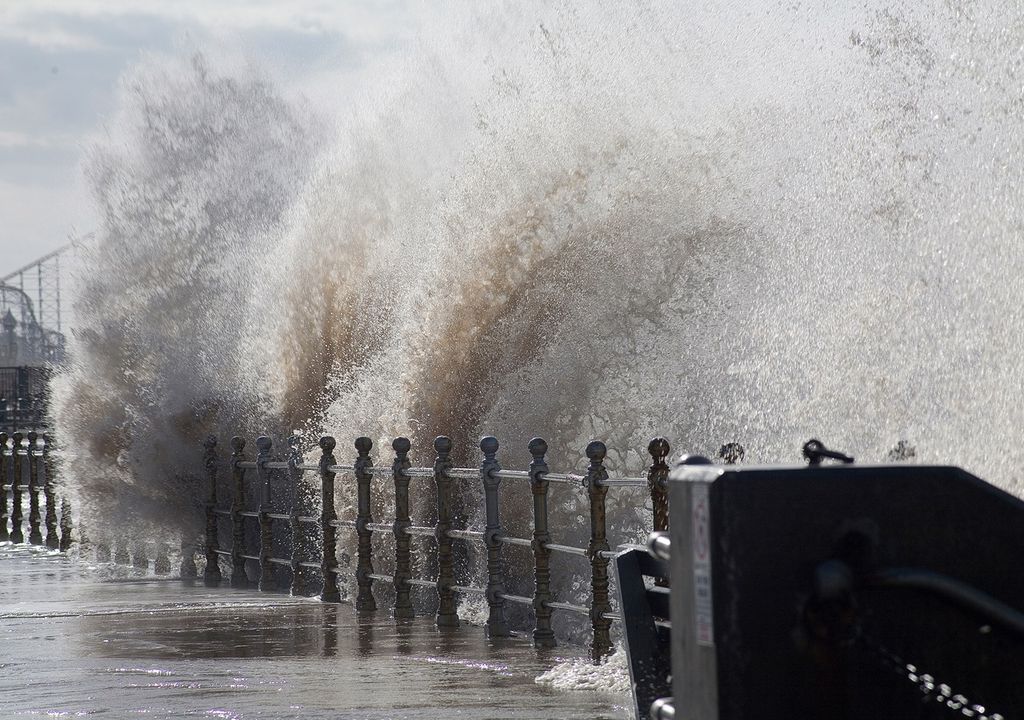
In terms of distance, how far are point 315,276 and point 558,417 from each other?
18.9ft

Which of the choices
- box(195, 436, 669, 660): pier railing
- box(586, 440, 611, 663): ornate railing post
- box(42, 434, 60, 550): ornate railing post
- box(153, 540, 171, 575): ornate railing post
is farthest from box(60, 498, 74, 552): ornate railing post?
box(586, 440, 611, 663): ornate railing post

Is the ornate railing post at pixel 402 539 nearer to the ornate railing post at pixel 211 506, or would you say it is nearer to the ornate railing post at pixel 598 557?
the ornate railing post at pixel 598 557

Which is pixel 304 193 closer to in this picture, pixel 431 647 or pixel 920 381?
pixel 920 381

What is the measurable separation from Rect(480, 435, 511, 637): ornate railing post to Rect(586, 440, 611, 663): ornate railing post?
1389 millimetres

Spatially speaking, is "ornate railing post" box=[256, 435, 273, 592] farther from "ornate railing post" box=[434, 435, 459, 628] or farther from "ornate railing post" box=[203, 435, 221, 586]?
"ornate railing post" box=[434, 435, 459, 628]

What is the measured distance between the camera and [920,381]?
41.7 ft

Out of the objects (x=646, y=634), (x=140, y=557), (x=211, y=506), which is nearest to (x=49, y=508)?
(x=140, y=557)

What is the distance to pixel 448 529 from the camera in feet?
36.7

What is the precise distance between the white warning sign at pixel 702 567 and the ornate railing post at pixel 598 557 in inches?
229

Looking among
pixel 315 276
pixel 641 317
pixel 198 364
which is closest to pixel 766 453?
pixel 641 317

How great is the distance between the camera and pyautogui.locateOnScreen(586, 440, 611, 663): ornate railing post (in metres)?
8.96

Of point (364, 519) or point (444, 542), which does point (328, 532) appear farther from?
point (444, 542)

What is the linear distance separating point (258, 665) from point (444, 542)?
237 centimetres

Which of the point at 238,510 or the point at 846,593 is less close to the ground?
the point at 238,510
